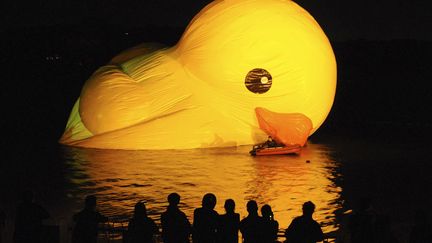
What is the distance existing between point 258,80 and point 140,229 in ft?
49.6

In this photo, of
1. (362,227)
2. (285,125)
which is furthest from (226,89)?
(362,227)

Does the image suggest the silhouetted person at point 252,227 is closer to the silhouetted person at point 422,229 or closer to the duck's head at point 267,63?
the silhouetted person at point 422,229

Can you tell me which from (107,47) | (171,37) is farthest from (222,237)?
(171,37)

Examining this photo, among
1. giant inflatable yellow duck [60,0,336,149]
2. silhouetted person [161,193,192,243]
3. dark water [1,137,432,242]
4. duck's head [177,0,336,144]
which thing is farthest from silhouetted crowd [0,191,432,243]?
duck's head [177,0,336,144]

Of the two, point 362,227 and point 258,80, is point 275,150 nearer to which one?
point 258,80

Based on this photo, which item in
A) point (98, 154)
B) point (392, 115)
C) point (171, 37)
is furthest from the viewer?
point (171, 37)

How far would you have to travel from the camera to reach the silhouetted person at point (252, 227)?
24.3ft

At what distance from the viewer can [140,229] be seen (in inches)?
303

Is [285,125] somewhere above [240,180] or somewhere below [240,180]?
above

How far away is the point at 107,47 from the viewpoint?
182ft

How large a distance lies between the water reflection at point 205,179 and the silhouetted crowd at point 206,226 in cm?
393

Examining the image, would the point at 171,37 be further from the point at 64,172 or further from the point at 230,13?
the point at 64,172

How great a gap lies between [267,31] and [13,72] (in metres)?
30.6

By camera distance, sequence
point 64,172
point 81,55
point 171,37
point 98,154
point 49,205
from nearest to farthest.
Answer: point 49,205, point 64,172, point 98,154, point 81,55, point 171,37
